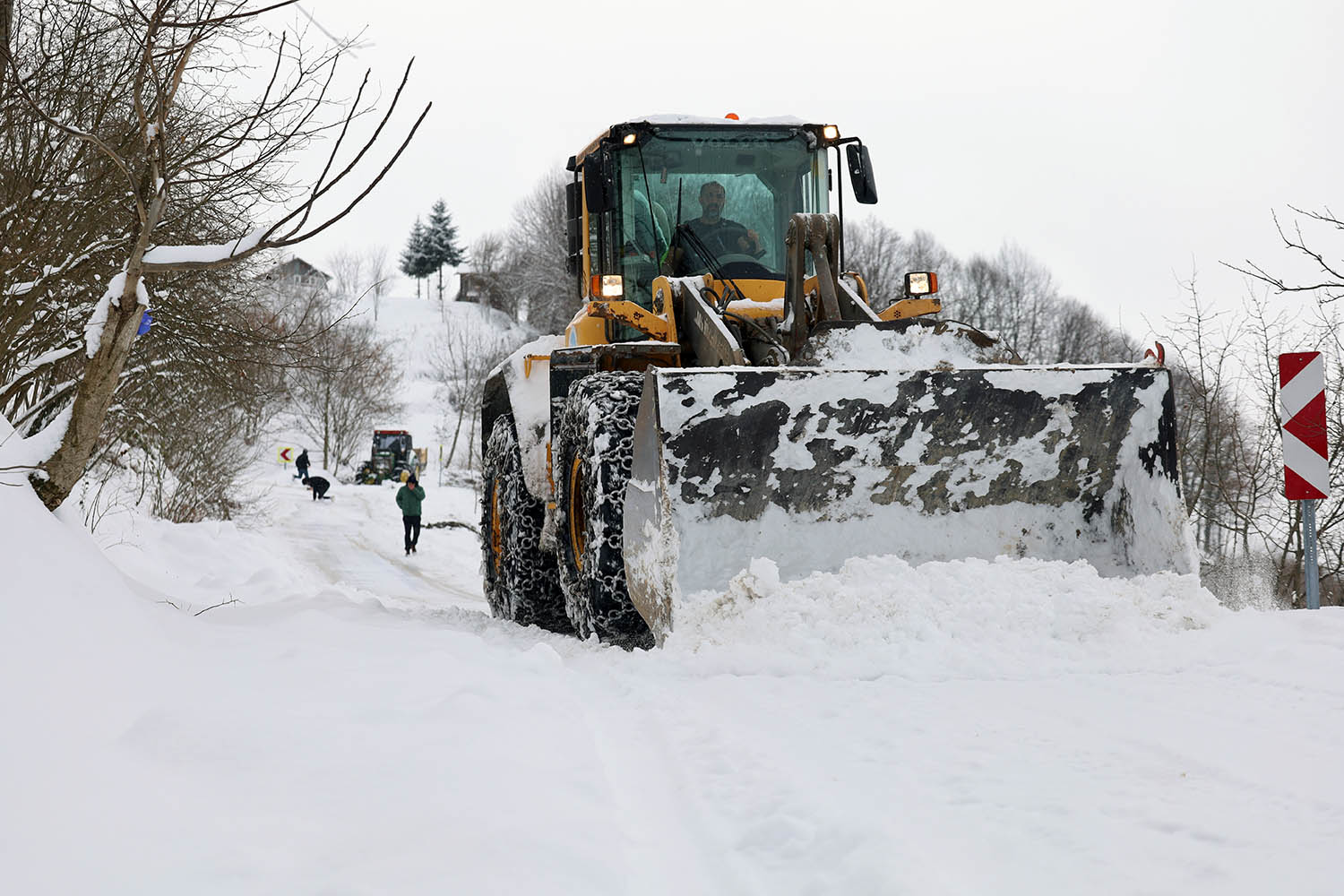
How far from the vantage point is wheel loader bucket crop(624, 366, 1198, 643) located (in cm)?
452

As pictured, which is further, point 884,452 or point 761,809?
point 884,452

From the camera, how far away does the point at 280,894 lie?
1970 mm

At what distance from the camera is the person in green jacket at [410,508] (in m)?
17.2

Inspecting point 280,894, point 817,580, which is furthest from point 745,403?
point 280,894

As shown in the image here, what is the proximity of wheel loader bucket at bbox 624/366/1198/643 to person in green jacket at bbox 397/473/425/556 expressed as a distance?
13062 mm

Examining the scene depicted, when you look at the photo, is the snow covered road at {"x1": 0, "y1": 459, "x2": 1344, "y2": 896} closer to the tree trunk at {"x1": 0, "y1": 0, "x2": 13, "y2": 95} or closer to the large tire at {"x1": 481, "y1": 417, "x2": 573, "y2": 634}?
the large tire at {"x1": 481, "y1": 417, "x2": 573, "y2": 634}

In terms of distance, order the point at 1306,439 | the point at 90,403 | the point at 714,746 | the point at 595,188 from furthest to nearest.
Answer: the point at 595,188 < the point at 1306,439 < the point at 90,403 < the point at 714,746

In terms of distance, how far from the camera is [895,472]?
4.71 m

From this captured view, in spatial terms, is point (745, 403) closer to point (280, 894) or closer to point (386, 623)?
point (386, 623)

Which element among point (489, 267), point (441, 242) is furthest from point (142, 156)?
point (441, 242)

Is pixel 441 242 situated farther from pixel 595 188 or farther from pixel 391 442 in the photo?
pixel 595 188

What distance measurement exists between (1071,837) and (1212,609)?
245 centimetres

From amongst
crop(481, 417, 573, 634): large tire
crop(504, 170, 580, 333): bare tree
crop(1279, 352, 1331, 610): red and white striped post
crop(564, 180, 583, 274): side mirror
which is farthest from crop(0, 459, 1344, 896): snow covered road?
crop(504, 170, 580, 333): bare tree

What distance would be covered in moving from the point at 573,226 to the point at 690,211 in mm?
914
